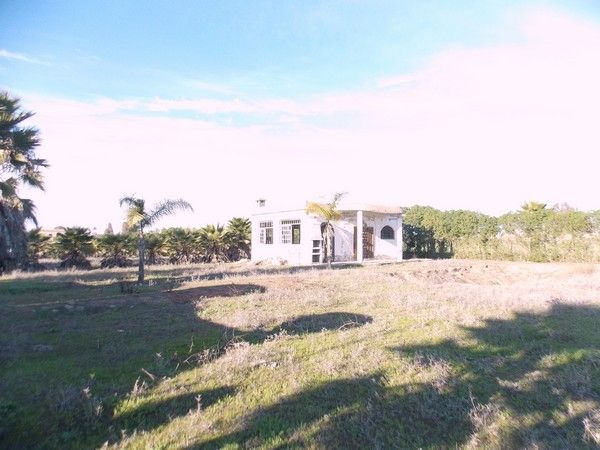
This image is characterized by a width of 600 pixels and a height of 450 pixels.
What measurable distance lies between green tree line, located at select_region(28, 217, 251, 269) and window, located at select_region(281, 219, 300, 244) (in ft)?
14.1

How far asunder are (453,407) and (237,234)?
83.8 ft

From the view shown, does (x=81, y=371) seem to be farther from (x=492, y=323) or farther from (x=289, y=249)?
(x=289, y=249)

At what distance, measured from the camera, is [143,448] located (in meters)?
3.49

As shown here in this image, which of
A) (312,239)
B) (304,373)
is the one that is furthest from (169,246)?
(304,373)

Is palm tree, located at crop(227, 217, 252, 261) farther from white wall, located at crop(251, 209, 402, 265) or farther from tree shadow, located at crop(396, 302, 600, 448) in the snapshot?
tree shadow, located at crop(396, 302, 600, 448)

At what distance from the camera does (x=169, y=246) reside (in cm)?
2805

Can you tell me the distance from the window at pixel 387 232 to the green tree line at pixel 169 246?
892cm

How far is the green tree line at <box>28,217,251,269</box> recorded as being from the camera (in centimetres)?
2502

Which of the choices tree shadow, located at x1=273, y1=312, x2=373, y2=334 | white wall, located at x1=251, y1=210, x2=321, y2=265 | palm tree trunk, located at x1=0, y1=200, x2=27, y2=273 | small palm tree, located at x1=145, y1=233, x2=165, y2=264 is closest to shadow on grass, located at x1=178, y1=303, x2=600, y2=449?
tree shadow, located at x1=273, y1=312, x2=373, y2=334

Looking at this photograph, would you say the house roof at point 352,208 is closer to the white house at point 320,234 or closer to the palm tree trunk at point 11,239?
the white house at point 320,234

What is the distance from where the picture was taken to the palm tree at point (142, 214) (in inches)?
586

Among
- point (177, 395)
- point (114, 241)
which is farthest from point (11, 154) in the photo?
point (177, 395)

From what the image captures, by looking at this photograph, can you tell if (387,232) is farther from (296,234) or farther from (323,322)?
(323,322)

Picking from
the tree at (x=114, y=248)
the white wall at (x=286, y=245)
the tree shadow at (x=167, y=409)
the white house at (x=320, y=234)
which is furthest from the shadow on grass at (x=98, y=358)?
the tree at (x=114, y=248)
